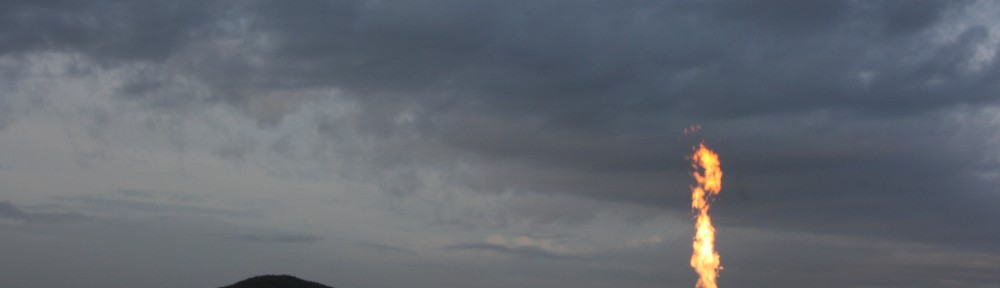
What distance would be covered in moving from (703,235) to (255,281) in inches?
2443

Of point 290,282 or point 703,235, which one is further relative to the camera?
point 290,282

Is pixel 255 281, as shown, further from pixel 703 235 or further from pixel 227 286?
pixel 703 235

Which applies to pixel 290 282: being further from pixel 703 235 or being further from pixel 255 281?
pixel 703 235

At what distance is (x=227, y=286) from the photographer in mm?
121312

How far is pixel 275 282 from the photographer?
12388cm

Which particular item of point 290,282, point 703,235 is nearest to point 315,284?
point 290,282

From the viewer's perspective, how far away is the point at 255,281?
406 feet

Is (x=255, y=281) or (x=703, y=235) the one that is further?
(x=255, y=281)

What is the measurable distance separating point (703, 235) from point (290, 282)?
60.3 m

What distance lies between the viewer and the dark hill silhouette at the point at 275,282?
122 meters

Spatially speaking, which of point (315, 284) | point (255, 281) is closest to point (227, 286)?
point (255, 281)

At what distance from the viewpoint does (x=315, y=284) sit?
420ft

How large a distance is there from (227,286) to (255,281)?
3.64 meters

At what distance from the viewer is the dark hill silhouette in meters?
122
